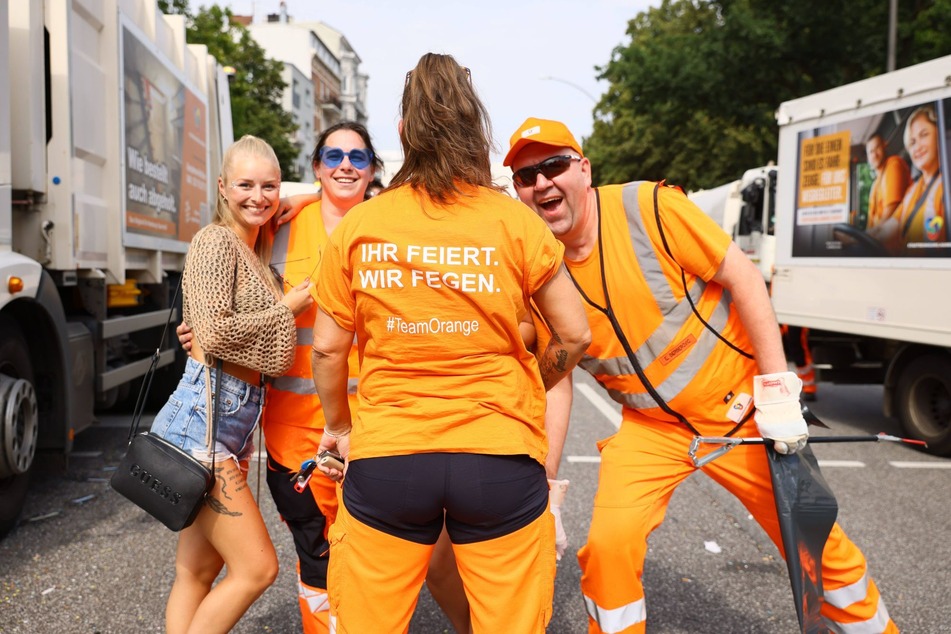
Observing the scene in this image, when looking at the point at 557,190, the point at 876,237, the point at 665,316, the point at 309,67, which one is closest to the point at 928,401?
the point at 876,237

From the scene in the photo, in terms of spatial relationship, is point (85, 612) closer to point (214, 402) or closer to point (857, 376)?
point (214, 402)

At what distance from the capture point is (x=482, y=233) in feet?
6.09

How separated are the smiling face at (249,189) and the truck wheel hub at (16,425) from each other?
7.13 ft

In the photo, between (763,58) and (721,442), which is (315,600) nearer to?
(721,442)

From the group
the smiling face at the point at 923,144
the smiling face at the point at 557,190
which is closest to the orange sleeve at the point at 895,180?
the smiling face at the point at 923,144

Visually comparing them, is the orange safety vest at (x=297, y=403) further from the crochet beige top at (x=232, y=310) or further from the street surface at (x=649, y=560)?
the street surface at (x=649, y=560)

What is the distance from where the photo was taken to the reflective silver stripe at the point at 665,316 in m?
2.71

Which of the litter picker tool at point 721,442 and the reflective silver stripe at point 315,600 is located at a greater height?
the litter picker tool at point 721,442

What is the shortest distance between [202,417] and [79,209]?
2978 millimetres

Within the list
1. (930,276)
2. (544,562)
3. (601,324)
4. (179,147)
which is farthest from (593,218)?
(179,147)

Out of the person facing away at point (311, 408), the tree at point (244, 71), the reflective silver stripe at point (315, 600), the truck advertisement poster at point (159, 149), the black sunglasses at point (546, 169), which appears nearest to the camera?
the black sunglasses at point (546, 169)

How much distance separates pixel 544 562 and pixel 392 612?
367 mm

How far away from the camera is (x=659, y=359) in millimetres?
2762

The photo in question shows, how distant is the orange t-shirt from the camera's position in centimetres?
185
